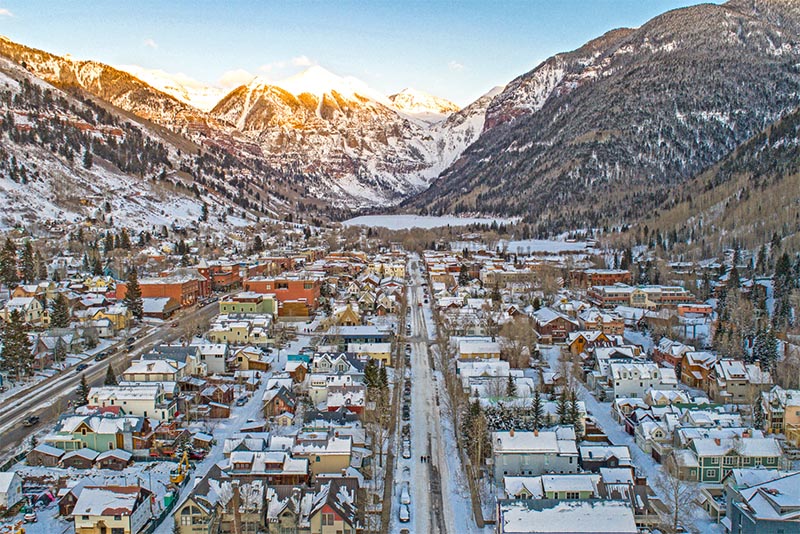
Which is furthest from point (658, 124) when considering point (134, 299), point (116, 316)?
point (116, 316)

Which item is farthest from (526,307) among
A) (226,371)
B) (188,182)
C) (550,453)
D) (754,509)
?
(188,182)

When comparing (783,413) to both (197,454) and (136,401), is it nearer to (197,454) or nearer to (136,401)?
(197,454)

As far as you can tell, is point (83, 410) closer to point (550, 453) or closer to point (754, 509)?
point (550, 453)

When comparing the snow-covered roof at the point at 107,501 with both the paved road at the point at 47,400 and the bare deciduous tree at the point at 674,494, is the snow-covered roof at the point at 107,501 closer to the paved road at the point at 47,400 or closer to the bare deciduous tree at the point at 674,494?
the paved road at the point at 47,400

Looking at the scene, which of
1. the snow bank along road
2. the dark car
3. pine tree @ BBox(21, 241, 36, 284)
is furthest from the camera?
pine tree @ BBox(21, 241, 36, 284)

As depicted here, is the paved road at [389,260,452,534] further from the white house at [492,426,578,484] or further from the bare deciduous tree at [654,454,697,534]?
the bare deciduous tree at [654,454,697,534]

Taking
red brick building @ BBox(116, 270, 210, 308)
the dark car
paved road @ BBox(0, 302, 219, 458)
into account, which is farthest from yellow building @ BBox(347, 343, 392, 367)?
red brick building @ BBox(116, 270, 210, 308)

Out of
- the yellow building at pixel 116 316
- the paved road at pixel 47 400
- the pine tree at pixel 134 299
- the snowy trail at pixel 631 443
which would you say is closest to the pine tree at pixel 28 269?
the pine tree at pixel 134 299
